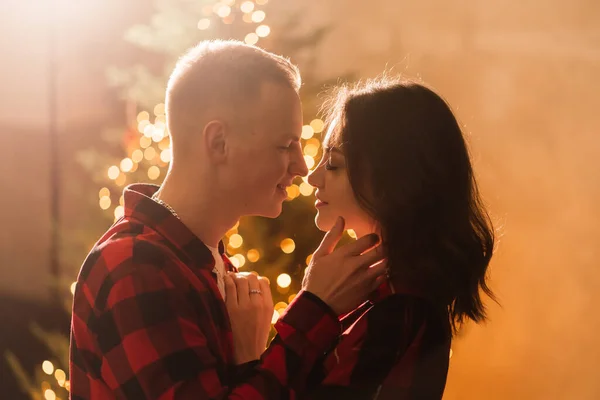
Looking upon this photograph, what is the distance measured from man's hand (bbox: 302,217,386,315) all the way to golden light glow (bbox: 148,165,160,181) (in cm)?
107

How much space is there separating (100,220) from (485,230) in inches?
62.4

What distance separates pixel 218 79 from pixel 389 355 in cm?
63

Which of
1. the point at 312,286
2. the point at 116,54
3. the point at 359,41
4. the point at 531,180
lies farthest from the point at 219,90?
the point at 116,54

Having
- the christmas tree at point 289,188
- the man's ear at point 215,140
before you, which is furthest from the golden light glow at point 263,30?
the man's ear at point 215,140

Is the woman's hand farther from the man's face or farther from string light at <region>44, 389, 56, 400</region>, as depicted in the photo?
string light at <region>44, 389, 56, 400</region>

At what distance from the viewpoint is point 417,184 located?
1.42 m

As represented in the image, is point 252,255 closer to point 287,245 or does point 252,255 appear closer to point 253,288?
point 287,245

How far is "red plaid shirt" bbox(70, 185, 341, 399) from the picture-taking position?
1161mm

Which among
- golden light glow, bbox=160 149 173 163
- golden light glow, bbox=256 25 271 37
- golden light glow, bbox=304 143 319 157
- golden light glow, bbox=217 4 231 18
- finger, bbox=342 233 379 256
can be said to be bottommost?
finger, bbox=342 233 379 256

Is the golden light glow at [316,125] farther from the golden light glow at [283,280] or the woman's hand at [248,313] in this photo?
the woman's hand at [248,313]

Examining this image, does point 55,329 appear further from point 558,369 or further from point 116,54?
point 558,369

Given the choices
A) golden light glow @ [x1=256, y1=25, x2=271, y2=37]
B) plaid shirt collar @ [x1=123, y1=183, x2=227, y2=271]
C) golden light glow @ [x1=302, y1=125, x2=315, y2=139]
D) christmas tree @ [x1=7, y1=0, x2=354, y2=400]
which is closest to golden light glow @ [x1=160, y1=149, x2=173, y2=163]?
christmas tree @ [x1=7, y1=0, x2=354, y2=400]

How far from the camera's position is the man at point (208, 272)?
3.84 feet

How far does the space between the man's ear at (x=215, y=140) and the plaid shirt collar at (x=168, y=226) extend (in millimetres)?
148
